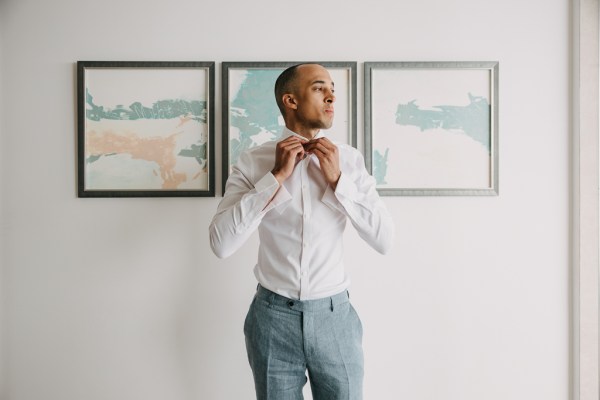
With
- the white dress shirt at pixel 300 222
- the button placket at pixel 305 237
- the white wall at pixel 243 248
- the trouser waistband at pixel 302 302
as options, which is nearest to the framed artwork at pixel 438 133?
the white wall at pixel 243 248

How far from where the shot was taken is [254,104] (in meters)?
1.82

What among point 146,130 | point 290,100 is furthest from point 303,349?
point 146,130

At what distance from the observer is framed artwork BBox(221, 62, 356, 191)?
1818mm

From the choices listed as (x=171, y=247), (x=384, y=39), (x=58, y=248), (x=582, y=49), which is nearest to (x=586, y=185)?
(x=582, y=49)

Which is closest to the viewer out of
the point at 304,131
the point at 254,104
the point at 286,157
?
the point at 286,157

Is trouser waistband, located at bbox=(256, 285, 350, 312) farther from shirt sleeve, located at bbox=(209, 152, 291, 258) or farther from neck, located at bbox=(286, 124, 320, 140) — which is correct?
neck, located at bbox=(286, 124, 320, 140)

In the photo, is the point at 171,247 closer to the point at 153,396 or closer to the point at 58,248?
the point at 58,248

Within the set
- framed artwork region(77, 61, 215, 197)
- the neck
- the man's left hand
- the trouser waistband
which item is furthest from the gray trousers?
framed artwork region(77, 61, 215, 197)

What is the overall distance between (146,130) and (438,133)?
4.50 ft

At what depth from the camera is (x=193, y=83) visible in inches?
72.1

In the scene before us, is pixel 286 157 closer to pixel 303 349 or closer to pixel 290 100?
pixel 290 100

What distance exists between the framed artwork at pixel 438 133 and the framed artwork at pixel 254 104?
142 millimetres

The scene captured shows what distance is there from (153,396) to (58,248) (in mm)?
835

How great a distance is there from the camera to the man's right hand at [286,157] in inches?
51.8
